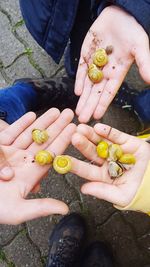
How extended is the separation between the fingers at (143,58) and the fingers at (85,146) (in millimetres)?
318

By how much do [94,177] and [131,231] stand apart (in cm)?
67

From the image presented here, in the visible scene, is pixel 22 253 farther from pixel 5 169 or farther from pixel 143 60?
pixel 143 60

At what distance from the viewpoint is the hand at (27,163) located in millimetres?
1364

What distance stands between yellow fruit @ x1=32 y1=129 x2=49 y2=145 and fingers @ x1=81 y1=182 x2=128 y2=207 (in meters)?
0.28

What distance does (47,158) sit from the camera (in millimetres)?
1570

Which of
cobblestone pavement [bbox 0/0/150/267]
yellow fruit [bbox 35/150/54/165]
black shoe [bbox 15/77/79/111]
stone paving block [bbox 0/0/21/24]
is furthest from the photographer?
stone paving block [bbox 0/0/21/24]

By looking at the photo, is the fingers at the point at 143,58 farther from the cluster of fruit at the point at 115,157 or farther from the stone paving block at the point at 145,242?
the stone paving block at the point at 145,242

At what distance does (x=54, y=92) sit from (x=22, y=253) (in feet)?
2.77

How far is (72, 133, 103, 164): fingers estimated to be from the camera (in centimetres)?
154

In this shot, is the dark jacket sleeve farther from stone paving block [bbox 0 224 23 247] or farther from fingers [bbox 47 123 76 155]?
stone paving block [bbox 0 224 23 247]

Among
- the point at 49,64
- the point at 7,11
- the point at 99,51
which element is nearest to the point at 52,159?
the point at 99,51

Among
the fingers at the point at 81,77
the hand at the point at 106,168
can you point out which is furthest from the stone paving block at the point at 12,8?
the hand at the point at 106,168

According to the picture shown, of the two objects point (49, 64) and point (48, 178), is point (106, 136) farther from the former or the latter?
point (49, 64)

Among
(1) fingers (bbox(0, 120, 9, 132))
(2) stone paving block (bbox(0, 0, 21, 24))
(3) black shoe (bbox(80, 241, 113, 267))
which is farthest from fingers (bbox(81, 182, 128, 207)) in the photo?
(2) stone paving block (bbox(0, 0, 21, 24))
